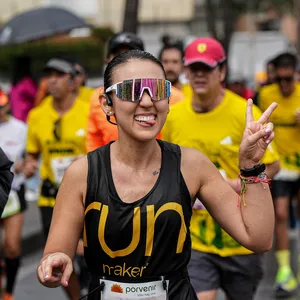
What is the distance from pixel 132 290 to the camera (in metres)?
3.33

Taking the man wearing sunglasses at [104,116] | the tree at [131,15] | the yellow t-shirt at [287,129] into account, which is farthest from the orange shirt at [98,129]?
the tree at [131,15]

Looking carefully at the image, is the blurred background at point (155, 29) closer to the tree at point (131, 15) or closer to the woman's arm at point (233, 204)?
the tree at point (131, 15)

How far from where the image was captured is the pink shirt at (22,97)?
491 inches

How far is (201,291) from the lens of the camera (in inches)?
191

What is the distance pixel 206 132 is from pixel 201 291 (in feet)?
3.06

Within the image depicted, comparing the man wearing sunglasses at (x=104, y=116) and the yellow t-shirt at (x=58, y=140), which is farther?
the yellow t-shirt at (x=58, y=140)

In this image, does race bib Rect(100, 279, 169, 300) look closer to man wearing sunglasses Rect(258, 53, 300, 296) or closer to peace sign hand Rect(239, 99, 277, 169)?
peace sign hand Rect(239, 99, 277, 169)

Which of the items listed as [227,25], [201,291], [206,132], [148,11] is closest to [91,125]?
[206,132]

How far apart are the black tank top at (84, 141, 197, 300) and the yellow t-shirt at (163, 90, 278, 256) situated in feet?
5.31

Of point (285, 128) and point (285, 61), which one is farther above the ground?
point (285, 61)

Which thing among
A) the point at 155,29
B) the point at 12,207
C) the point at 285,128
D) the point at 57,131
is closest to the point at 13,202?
the point at 12,207

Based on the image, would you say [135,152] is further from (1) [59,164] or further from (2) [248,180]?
Result: (1) [59,164]

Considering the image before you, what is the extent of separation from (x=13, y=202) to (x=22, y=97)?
5681mm

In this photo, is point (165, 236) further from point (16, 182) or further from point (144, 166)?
point (16, 182)
